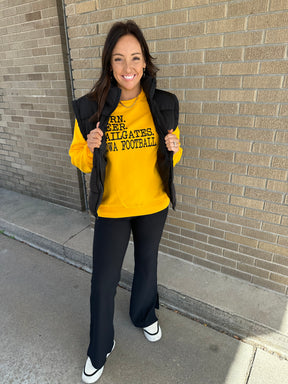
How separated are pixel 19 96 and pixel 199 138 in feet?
9.53

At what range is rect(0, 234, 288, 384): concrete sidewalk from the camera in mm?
2041

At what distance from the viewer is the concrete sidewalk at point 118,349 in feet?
6.70

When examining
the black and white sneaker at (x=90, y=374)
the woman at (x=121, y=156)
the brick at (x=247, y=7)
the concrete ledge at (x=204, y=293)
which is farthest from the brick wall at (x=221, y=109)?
the black and white sneaker at (x=90, y=374)

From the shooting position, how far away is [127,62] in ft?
5.61

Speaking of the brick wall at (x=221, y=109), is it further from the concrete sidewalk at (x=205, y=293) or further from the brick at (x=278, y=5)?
the concrete sidewalk at (x=205, y=293)

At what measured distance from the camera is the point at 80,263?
327 cm

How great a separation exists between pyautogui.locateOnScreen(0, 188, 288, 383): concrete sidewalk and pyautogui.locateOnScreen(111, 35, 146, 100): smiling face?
1.79 metres

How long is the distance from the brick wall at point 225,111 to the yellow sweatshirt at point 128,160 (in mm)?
762

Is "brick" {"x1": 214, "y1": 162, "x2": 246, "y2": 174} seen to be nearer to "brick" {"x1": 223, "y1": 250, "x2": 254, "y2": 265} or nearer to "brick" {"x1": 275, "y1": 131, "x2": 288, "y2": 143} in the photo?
"brick" {"x1": 275, "y1": 131, "x2": 288, "y2": 143}

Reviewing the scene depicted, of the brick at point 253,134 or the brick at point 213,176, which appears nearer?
the brick at point 253,134

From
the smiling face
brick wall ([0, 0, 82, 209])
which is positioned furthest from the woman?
brick wall ([0, 0, 82, 209])

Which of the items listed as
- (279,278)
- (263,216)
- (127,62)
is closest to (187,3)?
(127,62)

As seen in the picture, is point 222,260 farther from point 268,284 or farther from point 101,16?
point 101,16

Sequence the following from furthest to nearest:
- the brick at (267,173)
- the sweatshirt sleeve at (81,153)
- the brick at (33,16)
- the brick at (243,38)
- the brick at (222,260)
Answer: the brick at (33,16), the brick at (222,260), the brick at (267,173), the brick at (243,38), the sweatshirt sleeve at (81,153)
